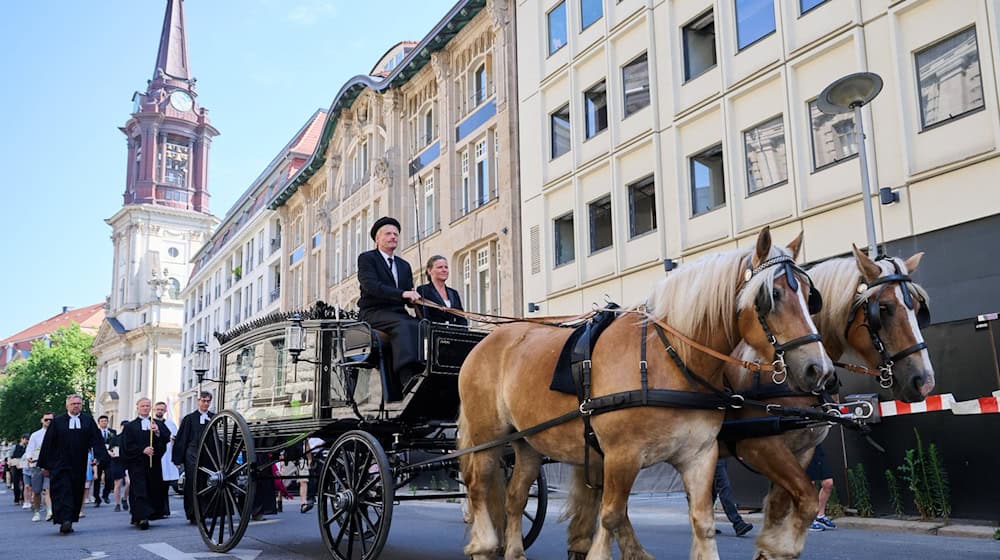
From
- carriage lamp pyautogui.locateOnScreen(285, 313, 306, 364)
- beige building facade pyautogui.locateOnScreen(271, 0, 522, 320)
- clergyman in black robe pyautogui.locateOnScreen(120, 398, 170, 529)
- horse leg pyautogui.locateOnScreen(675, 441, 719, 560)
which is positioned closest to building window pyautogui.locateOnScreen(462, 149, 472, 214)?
beige building facade pyautogui.locateOnScreen(271, 0, 522, 320)

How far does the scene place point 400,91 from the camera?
3147cm

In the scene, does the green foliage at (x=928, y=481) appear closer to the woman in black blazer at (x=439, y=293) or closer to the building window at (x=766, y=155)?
the building window at (x=766, y=155)

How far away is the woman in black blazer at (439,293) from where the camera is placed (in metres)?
8.36

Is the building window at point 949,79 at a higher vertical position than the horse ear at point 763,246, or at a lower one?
higher

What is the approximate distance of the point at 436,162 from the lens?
92.9 ft

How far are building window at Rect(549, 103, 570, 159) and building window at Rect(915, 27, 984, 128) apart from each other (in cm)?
974

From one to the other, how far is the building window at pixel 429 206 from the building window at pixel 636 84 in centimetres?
1047

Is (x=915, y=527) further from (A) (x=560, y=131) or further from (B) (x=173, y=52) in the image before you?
(B) (x=173, y=52)

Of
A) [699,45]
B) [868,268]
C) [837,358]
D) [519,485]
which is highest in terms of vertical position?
[699,45]

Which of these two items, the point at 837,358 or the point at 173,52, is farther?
the point at 173,52

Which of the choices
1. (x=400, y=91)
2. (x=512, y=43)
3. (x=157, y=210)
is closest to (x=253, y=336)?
(x=512, y=43)

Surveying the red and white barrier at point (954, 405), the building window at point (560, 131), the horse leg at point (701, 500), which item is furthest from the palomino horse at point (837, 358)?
the building window at point (560, 131)

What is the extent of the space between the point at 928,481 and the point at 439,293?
22.2ft

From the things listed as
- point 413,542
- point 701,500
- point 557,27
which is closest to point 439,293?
point 413,542
